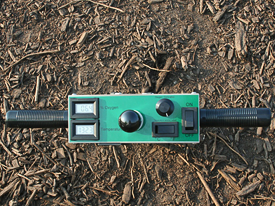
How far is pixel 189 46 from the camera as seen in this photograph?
3303 millimetres

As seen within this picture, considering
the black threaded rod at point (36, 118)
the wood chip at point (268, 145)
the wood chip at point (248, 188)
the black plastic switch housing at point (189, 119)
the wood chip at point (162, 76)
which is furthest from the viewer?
the wood chip at point (162, 76)

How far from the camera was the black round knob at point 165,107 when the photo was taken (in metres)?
2.23

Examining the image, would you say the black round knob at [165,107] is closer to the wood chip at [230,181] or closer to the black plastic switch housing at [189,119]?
the black plastic switch housing at [189,119]

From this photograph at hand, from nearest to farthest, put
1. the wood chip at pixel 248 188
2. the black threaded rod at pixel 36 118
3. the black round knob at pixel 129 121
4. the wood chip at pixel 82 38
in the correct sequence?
the black round knob at pixel 129 121 < the black threaded rod at pixel 36 118 < the wood chip at pixel 248 188 < the wood chip at pixel 82 38

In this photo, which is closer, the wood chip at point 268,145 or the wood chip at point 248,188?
the wood chip at point 248,188

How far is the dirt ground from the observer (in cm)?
300

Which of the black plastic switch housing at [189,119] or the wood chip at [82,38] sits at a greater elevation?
the wood chip at [82,38]

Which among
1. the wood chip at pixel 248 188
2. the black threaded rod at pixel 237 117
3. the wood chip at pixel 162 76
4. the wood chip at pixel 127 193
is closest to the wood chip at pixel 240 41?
the wood chip at pixel 162 76

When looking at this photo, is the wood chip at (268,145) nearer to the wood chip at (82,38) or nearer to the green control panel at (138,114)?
the green control panel at (138,114)

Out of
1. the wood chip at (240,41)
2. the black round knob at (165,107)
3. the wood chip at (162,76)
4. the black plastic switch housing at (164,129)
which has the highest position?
the wood chip at (240,41)

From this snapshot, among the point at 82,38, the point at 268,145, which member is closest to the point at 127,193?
the point at 268,145

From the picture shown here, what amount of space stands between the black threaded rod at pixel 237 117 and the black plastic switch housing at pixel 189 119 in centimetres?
15

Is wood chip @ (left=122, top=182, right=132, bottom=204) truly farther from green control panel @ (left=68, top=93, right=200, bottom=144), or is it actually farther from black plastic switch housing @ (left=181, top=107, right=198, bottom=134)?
black plastic switch housing @ (left=181, top=107, right=198, bottom=134)

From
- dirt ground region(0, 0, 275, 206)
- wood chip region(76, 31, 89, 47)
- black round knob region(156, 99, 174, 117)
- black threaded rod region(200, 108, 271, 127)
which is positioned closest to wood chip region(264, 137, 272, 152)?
dirt ground region(0, 0, 275, 206)
